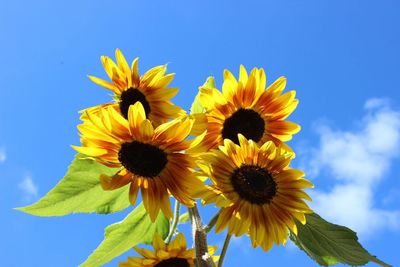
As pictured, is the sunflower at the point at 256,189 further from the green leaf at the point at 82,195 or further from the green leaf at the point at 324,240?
the green leaf at the point at 82,195

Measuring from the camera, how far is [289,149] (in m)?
1.59

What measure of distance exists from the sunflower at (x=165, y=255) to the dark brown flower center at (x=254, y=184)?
235 millimetres

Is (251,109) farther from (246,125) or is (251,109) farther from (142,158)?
(142,158)

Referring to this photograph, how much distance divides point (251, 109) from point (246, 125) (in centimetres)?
5

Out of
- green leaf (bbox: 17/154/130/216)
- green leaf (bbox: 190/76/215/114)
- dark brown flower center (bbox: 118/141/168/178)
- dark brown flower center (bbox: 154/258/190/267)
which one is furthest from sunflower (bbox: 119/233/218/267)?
green leaf (bbox: 190/76/215/114)

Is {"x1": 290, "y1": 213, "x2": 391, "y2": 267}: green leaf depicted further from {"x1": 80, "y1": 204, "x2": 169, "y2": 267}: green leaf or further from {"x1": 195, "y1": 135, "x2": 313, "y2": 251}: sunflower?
{"x1": 80, "y1": 204, "x2": 169, "y2": 267}: green leaf

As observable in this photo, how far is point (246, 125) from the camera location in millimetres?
1663

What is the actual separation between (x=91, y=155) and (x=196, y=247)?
0.32 metres

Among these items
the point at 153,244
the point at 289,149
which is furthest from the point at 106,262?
the point at 289,149

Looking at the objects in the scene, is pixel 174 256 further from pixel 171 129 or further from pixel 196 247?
pixel 171 129

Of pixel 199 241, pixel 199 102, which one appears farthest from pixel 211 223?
pixel 199 102

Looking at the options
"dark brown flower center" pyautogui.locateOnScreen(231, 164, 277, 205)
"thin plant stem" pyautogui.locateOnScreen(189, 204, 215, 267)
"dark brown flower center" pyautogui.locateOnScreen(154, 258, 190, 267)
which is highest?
"dark brown flower center" pyautogui.locateOnScreen(231, 164, 277, 205)

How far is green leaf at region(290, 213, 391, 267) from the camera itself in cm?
152

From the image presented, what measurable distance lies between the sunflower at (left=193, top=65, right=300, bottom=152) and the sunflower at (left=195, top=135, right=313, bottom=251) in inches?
6.3
